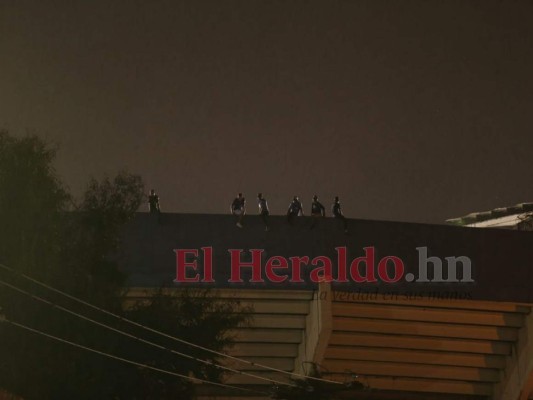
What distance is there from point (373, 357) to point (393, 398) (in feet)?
8.10

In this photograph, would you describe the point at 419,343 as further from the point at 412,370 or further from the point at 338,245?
the point at 338,245

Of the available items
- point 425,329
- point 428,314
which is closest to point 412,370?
point 425,329

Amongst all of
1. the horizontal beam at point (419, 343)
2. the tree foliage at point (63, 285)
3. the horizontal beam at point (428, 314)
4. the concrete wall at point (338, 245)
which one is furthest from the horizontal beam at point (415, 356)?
the tree foliage at point (63, 285)

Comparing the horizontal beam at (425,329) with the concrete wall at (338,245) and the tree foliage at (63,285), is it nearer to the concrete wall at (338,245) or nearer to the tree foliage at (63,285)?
the concrete wall at (338,245)

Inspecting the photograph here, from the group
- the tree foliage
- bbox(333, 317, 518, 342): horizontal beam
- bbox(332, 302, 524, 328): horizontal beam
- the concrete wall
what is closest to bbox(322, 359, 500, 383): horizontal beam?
bbox(333, 317, 518, 342): horizontal beam

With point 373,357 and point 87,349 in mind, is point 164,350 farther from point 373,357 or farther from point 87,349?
point 373,357

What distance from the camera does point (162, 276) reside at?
5172 centimetres

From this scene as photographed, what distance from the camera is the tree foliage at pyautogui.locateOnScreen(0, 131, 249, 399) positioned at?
1517 inches

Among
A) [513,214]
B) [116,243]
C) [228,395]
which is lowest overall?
Result: [228,395]

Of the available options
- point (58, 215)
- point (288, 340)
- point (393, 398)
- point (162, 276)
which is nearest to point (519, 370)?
point (393, 398)

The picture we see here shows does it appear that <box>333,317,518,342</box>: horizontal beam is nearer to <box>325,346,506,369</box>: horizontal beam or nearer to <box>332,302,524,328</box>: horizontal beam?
<box>332,302,524,328</box>: horizontal beam

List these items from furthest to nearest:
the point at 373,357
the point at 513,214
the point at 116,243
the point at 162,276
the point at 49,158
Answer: the point at 513,214 < the point at 373,357 < the point at 162,276 < the point at 116,243 < the point at 49,158

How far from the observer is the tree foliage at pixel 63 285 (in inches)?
1517

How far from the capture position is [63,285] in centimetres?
4009
